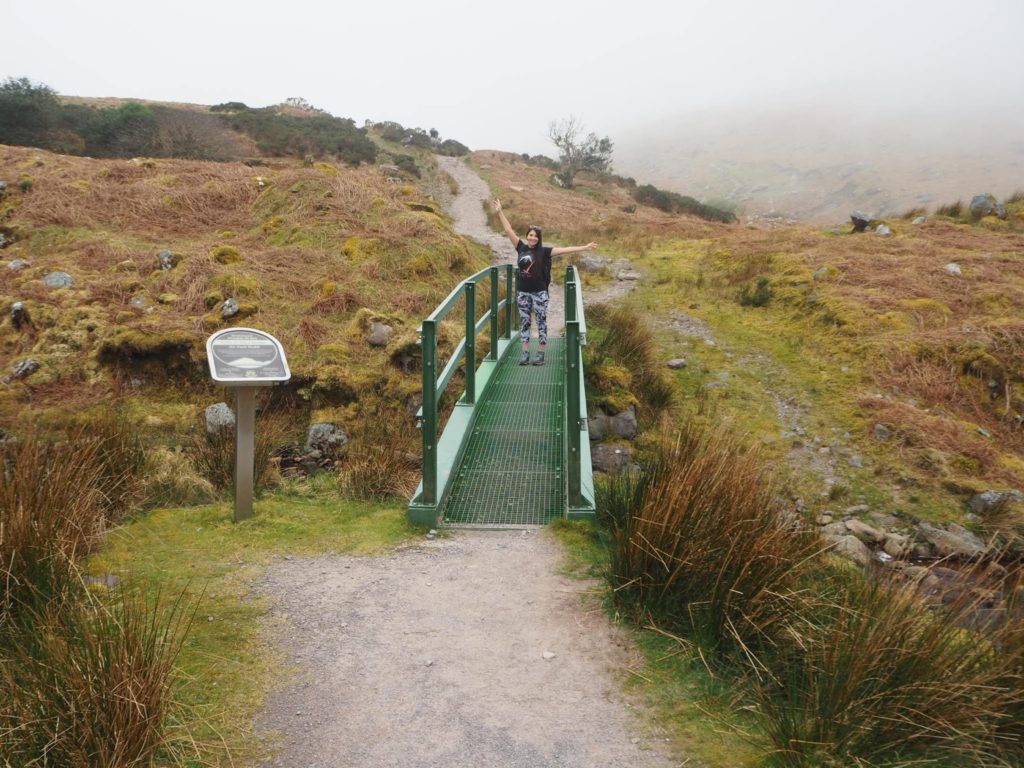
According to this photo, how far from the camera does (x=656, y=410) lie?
30.4ft

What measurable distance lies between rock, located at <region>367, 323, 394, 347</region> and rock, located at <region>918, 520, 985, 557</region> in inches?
267

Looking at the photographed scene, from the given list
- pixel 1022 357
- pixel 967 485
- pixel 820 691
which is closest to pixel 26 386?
pixel 820 691

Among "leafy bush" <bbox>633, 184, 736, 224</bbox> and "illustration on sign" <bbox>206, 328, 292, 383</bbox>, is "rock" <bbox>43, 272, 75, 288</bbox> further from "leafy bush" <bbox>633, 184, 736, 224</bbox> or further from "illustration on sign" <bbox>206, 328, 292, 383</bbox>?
"leafy bush" <bbox>633, 184, 736, 224</bbox>

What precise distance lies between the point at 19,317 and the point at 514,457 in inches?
320

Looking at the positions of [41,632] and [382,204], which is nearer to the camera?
[41,632]

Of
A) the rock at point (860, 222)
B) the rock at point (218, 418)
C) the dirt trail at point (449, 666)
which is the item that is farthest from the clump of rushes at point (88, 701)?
the rock at point (860, 222)

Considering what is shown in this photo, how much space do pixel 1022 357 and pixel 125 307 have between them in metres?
12.8

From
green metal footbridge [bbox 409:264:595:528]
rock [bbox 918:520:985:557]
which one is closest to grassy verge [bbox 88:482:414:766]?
green metal footbridge [bbox 409:264:595:528]

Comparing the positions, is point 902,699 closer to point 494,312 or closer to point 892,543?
point 892,543

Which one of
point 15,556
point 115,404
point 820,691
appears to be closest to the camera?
point 820,691

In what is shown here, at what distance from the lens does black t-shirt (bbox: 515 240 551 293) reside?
782cm

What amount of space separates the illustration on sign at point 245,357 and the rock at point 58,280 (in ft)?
25.8

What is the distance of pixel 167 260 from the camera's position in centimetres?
1149

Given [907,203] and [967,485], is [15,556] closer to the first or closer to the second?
[967,485]
